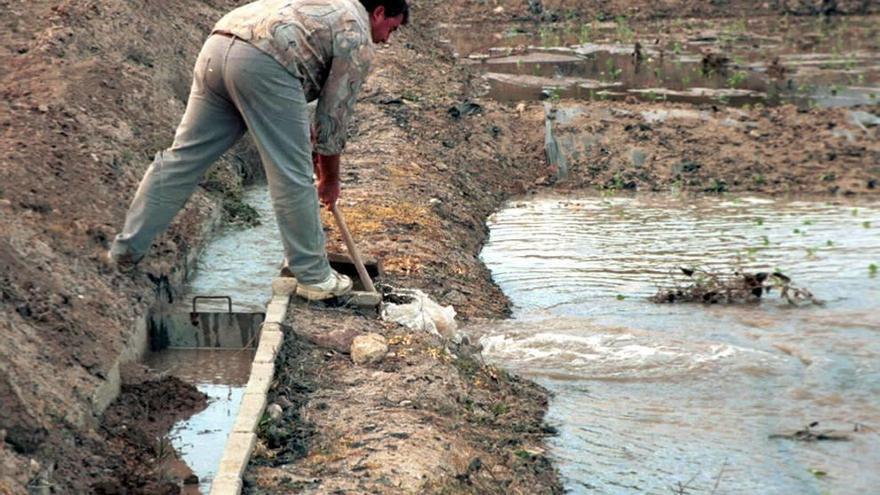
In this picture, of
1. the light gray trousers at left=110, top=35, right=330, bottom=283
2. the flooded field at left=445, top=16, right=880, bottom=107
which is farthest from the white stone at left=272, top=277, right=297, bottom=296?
the flooded field at left=445, top=16, right=880, bottom=107

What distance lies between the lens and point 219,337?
279 inches

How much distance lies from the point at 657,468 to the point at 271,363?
5.34 feet

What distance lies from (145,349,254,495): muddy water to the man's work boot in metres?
0.50

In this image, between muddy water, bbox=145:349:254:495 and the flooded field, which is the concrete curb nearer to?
muddy water, bbox=145:349:254:495

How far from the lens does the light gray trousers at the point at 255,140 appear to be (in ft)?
19.3

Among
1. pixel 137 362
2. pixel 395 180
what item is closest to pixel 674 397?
pixel 137 362

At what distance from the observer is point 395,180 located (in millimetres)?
10047

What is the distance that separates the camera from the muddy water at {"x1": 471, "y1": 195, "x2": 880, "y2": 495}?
6.14 metres

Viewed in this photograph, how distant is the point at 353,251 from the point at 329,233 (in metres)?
1.95

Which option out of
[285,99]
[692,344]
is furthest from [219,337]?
[692,344]

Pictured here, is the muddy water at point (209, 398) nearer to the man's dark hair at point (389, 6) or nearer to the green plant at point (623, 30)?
the man's dark hair at point (389, 6)

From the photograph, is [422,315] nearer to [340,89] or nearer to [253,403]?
[340,89]

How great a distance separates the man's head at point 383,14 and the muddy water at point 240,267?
70.1 inches

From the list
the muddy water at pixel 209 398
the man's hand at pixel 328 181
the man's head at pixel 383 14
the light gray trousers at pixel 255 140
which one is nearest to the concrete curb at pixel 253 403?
the light gray trousers at pixel 255 140
